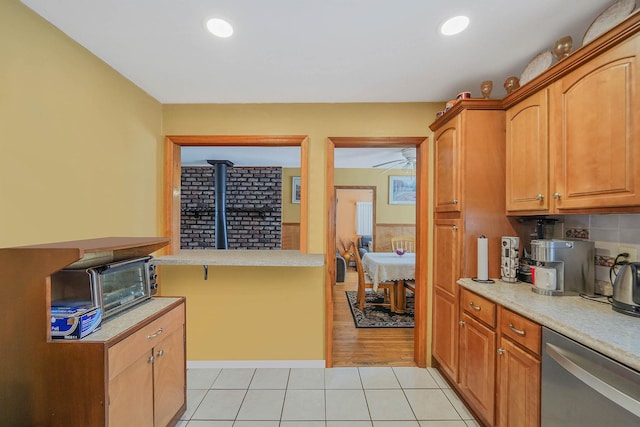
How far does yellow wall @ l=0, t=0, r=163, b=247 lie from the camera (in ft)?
4.25

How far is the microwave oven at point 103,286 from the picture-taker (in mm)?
1263

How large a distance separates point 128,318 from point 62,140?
1072mm

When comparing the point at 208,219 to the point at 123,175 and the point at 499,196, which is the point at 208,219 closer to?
the point at 123,175

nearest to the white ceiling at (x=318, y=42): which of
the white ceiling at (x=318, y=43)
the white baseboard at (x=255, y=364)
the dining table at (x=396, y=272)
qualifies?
the white ceiling at (x=318, y=43)

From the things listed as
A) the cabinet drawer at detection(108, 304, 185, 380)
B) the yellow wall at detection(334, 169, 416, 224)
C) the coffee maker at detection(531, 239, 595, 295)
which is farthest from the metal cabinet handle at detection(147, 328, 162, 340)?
the yellow wall at detection(334, 169, 416, 224)

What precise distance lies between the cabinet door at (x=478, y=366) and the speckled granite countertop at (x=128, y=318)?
1922mm

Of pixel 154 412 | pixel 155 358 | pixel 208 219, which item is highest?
pixel 208 219

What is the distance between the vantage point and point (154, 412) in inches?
58.3

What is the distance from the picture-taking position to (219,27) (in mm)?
1483

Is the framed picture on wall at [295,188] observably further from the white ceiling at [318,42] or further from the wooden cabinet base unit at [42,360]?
the wooden cabinet base unit at [42,360]

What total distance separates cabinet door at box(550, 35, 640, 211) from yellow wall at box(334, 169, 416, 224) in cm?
454

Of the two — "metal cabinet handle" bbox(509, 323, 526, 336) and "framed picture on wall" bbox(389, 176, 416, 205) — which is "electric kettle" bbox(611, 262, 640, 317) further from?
"framed picture on wall" bbox(389, 176, 416, 205)

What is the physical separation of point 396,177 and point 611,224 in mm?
4609

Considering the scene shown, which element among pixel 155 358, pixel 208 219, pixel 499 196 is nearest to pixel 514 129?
pixel 499 196
